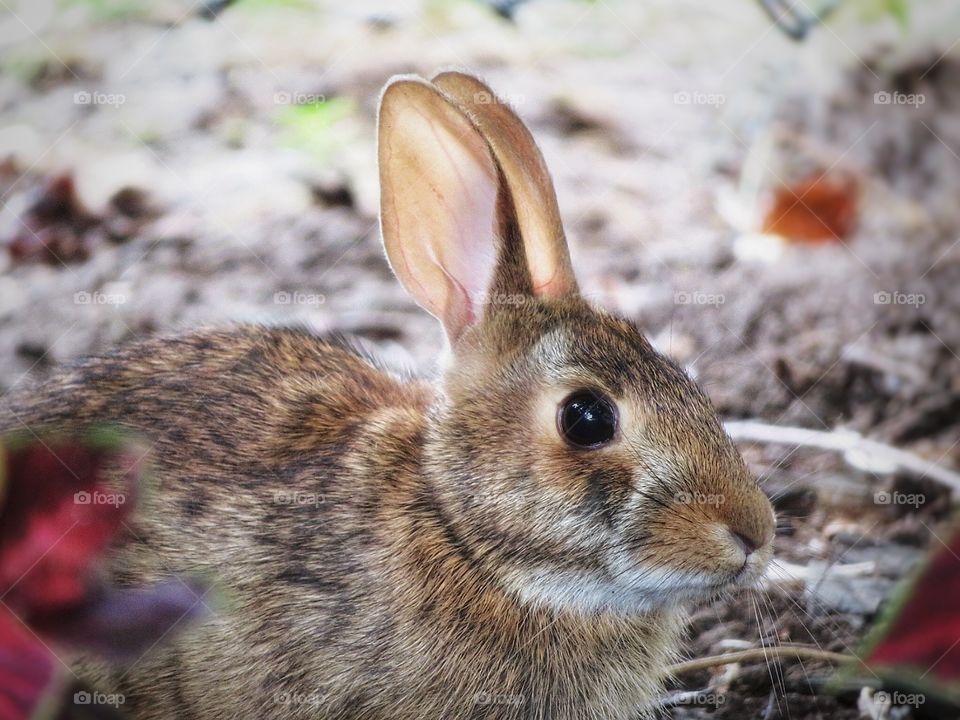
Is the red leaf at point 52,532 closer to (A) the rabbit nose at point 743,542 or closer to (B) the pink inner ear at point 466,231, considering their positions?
(B) the pink inner ear at point 466,231

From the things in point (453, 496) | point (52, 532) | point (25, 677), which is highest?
point (453, 496)

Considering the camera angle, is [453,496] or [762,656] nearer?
[453,496]

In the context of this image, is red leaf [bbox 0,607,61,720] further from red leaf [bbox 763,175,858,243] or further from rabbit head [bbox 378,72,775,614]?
red leaf [bbox 763,175,858,243]

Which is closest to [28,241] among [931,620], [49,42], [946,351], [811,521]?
[49,42]

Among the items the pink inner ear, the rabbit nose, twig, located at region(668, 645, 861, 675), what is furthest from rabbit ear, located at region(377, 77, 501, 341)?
twig, located at region(668, 645, 861, 675)

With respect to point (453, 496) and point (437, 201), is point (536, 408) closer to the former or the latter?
point (453, 496)

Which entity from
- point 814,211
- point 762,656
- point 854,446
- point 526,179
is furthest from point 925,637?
point 526,179
